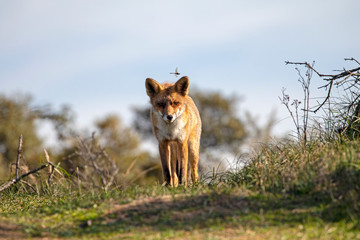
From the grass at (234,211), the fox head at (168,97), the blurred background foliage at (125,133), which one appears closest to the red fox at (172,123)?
the fox head at (168,97)

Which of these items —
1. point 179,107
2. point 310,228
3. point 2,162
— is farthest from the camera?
point 2,162

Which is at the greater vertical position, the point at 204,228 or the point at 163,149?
the point at 163,149

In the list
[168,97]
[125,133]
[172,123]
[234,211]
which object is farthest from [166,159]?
[125,133]

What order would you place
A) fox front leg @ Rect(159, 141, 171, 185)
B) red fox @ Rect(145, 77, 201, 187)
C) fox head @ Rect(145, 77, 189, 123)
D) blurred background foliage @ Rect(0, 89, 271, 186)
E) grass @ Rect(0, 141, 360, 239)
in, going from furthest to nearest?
blurred background foliage @ Rect(0, 89, 271, 186) → fox front leg @ Rect(159, 141, 171, 185) → red fox @ Rect(145, 77, 201, 187) → fox head @ Rect(145, 77, 189, 123) → grass @ Rect(0, 141, 360, 239)

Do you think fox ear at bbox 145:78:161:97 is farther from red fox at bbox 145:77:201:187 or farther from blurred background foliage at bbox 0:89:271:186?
blurred background foliage at bbox 0:89:271:186

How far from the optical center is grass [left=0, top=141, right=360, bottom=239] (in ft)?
16.5

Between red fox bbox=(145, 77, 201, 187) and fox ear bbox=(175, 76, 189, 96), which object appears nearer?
red fox bbox=(145, 77, 201, 187)

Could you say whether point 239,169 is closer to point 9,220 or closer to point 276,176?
point 276,176

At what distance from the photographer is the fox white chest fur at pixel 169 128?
8.34 meters

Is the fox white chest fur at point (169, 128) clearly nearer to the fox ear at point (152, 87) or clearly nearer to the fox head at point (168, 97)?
the fox head at point (168, 97)

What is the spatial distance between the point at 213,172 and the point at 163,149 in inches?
50.3

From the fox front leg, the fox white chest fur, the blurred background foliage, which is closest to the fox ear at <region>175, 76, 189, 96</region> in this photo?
the fox white chest fur

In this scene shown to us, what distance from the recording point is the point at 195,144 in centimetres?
941

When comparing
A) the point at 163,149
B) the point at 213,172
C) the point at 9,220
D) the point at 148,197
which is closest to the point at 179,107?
the point at 163,149
